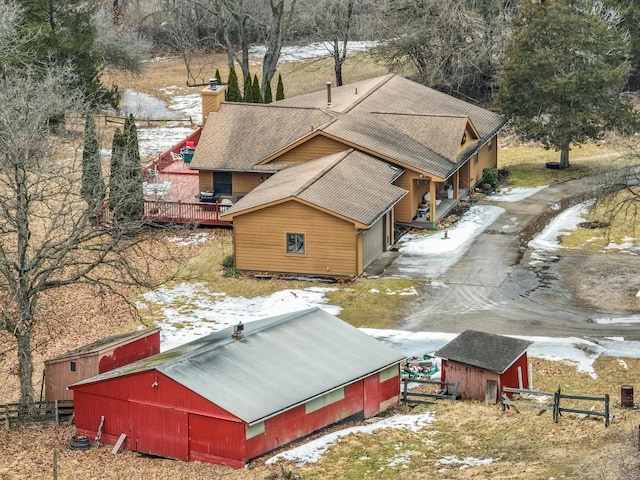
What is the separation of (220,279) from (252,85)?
2248 cm

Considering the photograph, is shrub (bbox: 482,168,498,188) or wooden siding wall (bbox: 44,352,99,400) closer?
wooden siding wall (bbox: 44,352,99,400)

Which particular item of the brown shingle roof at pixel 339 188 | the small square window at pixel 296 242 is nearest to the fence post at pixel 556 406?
the brown shingle roof at pixel 339 188

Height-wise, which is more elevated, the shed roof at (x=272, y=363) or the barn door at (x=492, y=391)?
the shed roof at (x=272, y=363)

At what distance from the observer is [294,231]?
48375 mm

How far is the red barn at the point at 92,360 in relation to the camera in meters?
36.3

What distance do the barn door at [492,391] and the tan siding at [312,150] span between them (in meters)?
21.6

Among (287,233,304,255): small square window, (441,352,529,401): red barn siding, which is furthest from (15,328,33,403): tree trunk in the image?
(287,233,304,255): small square window

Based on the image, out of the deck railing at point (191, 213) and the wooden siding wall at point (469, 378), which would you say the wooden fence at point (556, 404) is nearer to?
the wooden siding wall at point (469, 378)

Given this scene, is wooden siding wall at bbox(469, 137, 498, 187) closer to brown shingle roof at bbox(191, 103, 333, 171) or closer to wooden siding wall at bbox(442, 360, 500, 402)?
brown shingle roof at bbox(191, 103, 333, 171)

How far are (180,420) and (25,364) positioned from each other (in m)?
6.09

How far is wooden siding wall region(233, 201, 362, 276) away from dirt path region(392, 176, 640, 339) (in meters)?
3.70

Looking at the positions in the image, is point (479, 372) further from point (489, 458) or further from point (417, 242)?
point (417, 242)

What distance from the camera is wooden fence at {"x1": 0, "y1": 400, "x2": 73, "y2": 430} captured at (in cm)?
3550

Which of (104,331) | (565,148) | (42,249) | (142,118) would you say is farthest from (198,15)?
(42,249)
